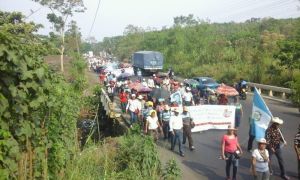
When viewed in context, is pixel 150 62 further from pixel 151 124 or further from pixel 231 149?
pixel 231 149

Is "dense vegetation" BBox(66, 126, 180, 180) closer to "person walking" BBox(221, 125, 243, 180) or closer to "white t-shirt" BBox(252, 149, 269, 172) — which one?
"person walking" BBox(221, 125, 243, 180)

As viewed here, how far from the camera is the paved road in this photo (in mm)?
12750

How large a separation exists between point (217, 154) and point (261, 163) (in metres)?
5.38

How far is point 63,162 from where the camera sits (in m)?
7.00

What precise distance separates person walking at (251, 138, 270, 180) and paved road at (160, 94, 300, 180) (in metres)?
2.02

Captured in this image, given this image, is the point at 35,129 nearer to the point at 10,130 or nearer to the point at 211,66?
the point at 10,130

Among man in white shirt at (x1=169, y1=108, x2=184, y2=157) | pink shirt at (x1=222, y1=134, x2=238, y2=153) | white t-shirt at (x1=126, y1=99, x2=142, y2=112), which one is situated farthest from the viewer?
white t-shirt at (x1=126, y1=99, x2=142, y2=112)

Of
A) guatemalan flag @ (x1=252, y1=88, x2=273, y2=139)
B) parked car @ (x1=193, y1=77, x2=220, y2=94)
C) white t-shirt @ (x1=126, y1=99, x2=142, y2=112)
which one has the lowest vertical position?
parked car @ (x1=193, y1=77, x2=220, y2=94)

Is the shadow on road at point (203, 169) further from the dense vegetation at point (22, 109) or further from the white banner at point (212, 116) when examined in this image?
the dense vegetation at point (22, 109)

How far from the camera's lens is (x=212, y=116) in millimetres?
18812

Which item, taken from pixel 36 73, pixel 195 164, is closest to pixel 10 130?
pixel 36 73

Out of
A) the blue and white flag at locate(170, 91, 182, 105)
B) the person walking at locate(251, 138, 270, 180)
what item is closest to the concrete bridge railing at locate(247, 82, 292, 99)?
the blue and white flag at locate(170, 91, 182, 105)

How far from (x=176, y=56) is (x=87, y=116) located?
4023cm

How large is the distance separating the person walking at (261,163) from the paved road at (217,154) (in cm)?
202
